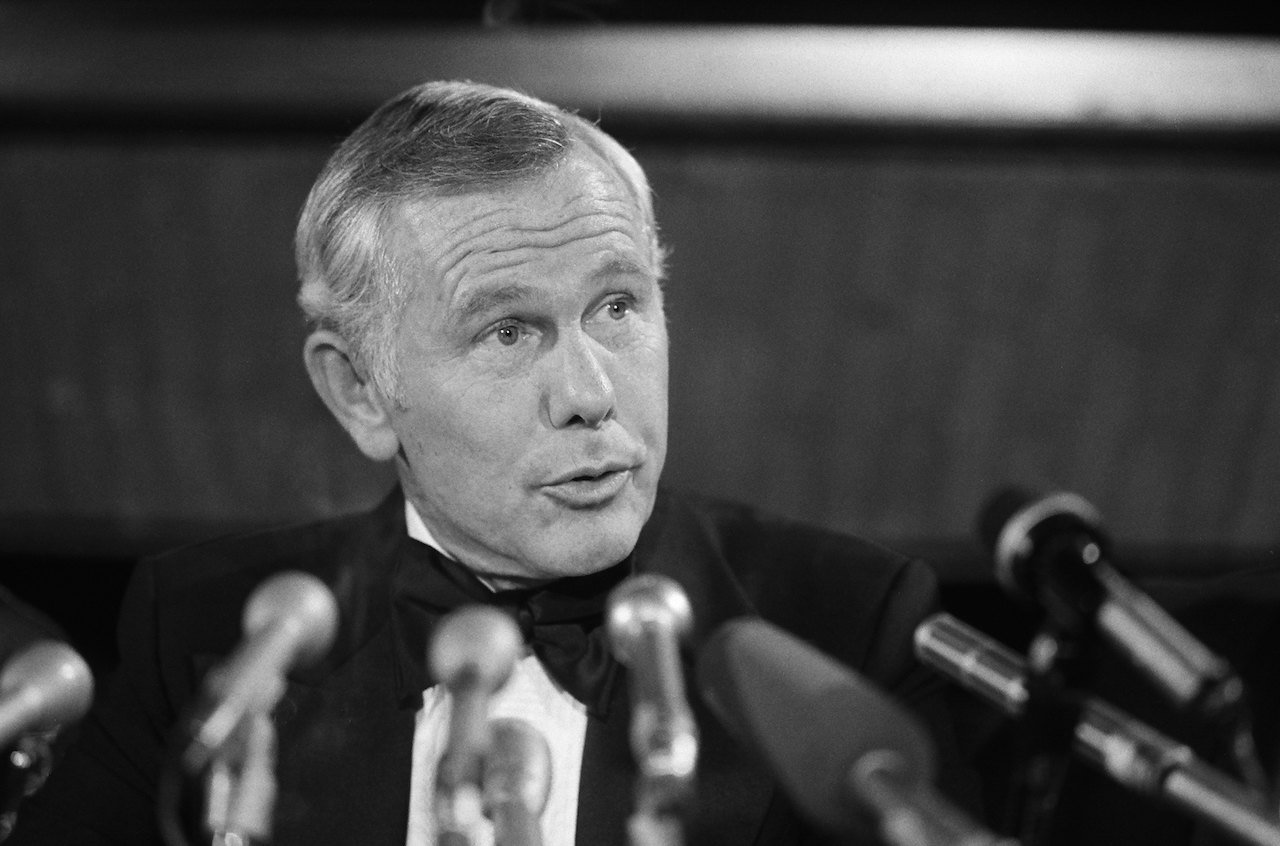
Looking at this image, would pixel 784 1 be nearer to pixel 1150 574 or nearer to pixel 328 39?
pixel 328 39

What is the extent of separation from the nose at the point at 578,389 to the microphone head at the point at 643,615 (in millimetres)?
611

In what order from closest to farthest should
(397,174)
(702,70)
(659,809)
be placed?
(659,809) → (397,174) → (702,70)

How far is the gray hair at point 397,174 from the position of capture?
6.46ft

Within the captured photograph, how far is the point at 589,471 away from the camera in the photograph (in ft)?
6.09

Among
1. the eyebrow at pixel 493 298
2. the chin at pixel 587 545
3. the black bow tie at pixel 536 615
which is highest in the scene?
the eyebrow at pixel 493 298

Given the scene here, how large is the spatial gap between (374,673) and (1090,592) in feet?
4.13

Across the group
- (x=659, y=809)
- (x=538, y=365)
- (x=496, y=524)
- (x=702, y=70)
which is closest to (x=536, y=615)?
(x=496, y=524)

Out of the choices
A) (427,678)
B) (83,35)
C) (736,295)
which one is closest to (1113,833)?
(427,678)

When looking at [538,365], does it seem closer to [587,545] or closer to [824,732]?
[587,545]

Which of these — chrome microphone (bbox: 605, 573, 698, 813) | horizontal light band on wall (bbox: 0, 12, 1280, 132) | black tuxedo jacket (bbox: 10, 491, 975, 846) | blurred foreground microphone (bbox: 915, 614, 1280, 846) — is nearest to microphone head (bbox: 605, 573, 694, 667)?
chrome microphone (bbox: 605, 573, 698, 813)

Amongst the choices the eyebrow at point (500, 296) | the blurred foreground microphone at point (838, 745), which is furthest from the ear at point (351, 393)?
the blurred foreground microphone at point (838, 745)

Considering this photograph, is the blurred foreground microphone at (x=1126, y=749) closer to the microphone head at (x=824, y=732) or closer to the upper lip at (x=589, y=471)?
the microphone head at (x=824, y=732)

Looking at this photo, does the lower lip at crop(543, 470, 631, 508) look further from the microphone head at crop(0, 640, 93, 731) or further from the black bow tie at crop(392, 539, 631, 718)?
the microphone head at crop(0, 640, 93, 731)

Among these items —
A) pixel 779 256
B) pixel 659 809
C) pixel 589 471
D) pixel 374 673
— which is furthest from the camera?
pixel 779 256
